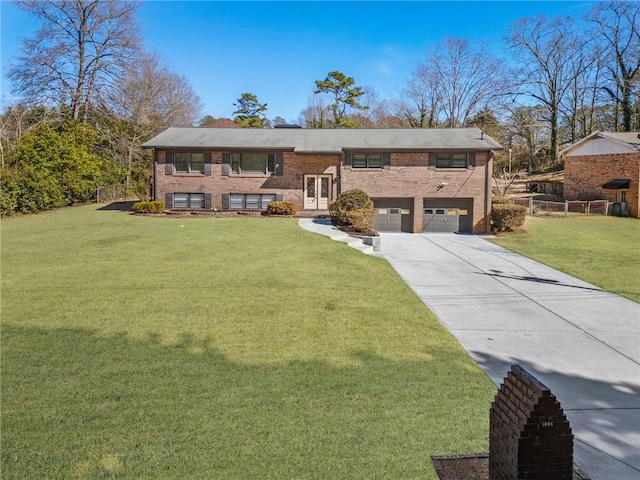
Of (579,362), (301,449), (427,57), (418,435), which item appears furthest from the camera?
(427,57)

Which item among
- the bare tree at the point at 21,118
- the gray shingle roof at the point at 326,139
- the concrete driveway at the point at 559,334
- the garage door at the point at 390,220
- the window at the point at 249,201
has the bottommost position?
the concrete driveway at the point at 559,334

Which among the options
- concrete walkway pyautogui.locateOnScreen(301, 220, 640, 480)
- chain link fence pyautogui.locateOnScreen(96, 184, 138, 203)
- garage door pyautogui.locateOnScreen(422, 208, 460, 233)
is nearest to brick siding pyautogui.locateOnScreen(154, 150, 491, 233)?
garage door pyautogui.locateOnScreen(422, 208, 460, 233)

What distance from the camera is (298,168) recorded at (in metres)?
23.6

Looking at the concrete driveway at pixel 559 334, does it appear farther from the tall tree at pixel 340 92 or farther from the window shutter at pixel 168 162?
the tall tree at pixel 340 92

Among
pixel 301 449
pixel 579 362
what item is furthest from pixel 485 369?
pixel 301 449

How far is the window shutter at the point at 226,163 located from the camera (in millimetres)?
23562

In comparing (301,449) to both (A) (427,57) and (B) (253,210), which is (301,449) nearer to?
(B) (253,210)

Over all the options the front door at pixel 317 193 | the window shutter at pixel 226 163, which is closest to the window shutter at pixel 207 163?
the window shutter at pixel 226 163

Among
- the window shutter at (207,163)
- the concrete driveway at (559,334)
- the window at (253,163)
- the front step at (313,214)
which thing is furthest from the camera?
the window at (253,163)

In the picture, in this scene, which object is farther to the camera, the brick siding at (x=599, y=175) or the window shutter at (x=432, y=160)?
the brick siding at (x=599, y=175)

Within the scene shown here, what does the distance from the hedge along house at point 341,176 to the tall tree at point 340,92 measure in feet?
68.7

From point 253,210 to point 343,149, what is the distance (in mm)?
6025

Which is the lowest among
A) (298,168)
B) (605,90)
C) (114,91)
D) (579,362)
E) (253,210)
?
(579,362)

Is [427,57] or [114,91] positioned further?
[427,57]
